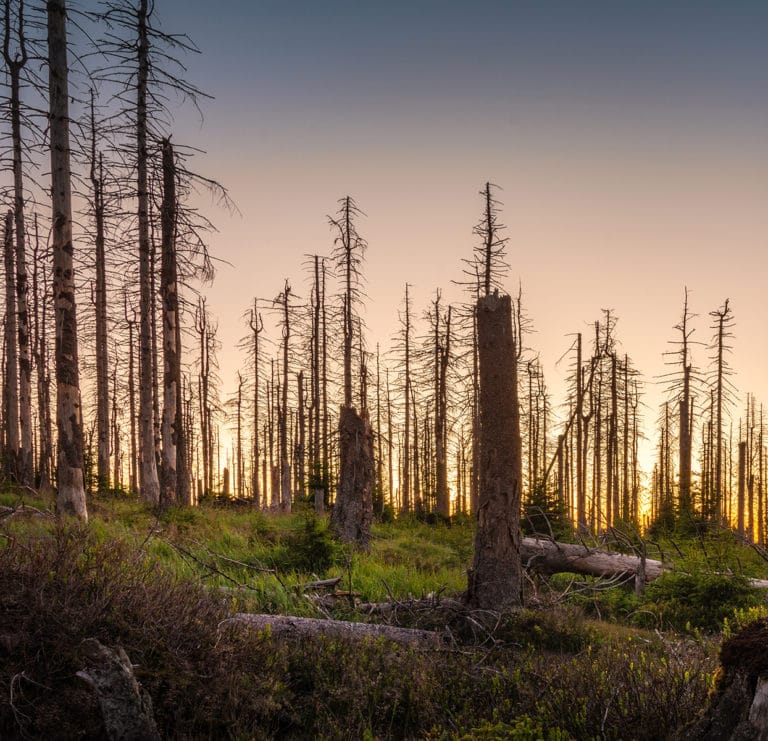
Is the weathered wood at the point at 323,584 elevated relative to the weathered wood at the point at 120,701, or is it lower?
lower

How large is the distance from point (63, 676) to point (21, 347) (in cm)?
1623

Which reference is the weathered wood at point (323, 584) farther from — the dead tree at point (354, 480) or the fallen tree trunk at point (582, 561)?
the fallen tree trunk at point (582, 561)

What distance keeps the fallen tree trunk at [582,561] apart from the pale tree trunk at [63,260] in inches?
369

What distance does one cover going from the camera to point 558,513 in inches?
583

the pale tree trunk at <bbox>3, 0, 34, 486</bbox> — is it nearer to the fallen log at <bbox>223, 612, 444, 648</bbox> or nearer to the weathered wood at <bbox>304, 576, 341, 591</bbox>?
the weathered wood at <bbox>304, 576, 341, 591</bbox>

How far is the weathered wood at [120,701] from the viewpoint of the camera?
118 inches

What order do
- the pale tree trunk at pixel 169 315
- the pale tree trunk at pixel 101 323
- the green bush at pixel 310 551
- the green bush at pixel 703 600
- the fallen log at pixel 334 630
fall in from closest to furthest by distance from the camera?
the fallen log at pixel 334 630
the green bush at pixel 703 600
the green bush at pixel 310 551
the pale tree trunk at pixel 169 315
the pale tree trunk at pixel 101 323

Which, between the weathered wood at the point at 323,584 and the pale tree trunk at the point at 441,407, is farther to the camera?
the pale tree trunk at the point at 441,407

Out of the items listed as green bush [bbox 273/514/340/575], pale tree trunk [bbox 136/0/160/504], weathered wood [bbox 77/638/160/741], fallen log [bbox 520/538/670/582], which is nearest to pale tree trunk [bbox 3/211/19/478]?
pale tree trunk [bbox 136/0/160/504]

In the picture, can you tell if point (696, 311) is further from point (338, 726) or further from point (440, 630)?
point (338, 726)

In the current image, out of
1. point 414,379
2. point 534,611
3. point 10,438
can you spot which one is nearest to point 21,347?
point 10,438

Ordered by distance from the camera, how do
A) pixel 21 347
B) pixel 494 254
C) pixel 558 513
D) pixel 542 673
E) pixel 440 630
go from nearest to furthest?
pixel 542 673
pixel 440 630
pixel 558 513
pixel 21 347
pixel 494 254

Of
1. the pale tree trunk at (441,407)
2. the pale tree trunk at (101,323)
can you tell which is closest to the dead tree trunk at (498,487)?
the pale tree trunk at (101,323)

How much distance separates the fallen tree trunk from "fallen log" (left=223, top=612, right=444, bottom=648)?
17.4ft
